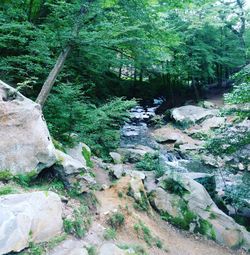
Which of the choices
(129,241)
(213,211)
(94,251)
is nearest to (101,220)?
(129,241)

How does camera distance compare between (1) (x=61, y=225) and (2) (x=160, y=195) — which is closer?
(1) (x=61, y=225)

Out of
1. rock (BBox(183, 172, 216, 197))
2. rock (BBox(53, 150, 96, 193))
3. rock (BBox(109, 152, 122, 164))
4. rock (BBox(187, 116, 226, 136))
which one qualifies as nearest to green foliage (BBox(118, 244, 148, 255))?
rock (BBox(53, 150, 96, 193))

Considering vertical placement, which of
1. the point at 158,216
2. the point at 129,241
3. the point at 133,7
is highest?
the point at 133,7

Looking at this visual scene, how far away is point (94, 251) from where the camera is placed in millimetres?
4723

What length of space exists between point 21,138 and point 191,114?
55.9ft

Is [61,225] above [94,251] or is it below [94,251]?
above

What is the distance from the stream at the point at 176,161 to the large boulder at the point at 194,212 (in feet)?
3.56

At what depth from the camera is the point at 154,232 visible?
277 inches

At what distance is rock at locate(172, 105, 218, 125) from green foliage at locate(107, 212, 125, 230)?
14777mm

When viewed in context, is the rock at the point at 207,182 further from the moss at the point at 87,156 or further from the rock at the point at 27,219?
the rock at the point at 27,219

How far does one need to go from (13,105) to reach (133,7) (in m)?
5.40

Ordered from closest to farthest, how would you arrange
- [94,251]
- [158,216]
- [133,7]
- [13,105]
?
[94,251] < [13,105] < [158,216] < [133,7]

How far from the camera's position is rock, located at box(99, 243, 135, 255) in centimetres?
493

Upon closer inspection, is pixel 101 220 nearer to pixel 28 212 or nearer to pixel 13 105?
pixel 28 212
